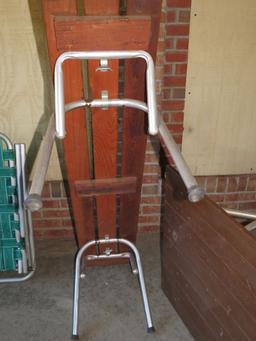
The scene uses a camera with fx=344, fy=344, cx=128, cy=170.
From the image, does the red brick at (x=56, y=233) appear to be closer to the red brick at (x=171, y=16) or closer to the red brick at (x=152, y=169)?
the red brick at (x=152, y=169)

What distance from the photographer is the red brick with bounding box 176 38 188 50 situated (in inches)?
84.4

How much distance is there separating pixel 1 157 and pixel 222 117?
147cm

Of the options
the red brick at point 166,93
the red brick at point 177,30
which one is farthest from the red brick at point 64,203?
the red brick at point 177,30

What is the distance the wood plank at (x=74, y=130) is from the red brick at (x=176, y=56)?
3.06 feet

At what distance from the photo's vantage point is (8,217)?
2.13m

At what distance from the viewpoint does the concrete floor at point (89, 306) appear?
1.86 meters

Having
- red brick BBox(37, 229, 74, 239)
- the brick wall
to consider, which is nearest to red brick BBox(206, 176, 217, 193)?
the brick wall

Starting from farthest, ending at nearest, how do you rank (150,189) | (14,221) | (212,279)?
(150,189) < (14,221) < (212,279)

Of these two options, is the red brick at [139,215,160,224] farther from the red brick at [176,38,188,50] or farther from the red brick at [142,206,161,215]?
the red brick at [176,38,188,50]

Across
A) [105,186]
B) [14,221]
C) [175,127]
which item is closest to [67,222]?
[14,221]

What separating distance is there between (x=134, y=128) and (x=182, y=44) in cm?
87

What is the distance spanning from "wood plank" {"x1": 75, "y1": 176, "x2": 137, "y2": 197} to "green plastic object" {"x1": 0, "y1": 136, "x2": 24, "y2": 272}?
0.52m

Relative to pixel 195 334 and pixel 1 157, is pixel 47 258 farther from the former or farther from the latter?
pixel 195 334

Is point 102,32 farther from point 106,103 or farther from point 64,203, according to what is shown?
point 64,203
